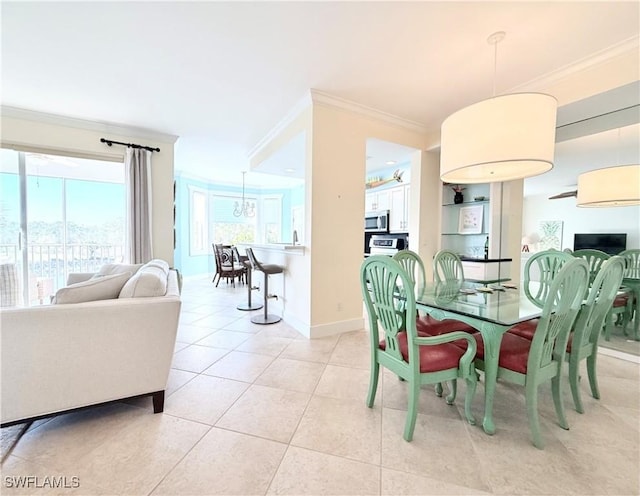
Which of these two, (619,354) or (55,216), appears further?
(55,216)

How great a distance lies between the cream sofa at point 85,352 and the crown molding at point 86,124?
10.9ft

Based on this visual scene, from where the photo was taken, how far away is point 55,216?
13.0 ft

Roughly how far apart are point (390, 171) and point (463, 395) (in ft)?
14.1

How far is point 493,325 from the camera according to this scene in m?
1.55

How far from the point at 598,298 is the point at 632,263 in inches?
51.6

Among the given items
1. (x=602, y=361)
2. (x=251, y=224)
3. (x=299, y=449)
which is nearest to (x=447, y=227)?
(x=602, y=361)

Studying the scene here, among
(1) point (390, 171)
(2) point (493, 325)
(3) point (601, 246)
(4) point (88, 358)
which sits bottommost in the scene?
(4) point (88, 358)

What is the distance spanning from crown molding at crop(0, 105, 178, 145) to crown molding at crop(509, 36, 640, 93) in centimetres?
468

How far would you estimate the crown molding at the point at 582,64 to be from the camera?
84.0 inches

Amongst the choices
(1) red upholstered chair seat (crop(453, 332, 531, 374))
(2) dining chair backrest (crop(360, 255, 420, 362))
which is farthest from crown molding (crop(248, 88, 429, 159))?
(1) red upholstered chair seat (crop(453, 332, 531, 374))

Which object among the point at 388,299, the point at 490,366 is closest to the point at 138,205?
the point at 388,299

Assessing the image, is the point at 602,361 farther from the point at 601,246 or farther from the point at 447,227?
the point at 447,227

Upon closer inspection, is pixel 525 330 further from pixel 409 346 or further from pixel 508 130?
pixel 508 130

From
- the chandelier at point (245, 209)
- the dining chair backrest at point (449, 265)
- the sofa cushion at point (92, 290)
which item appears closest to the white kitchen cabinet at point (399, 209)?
the dining chair backrest at point (449, 265)
